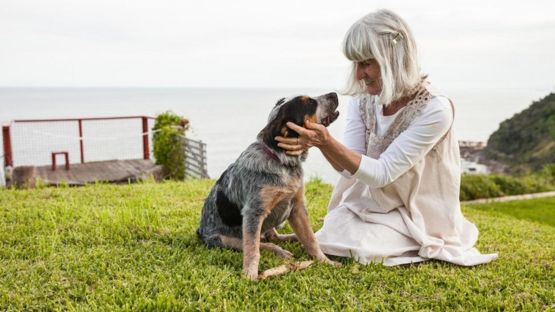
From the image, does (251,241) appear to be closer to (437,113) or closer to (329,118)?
(329,118)

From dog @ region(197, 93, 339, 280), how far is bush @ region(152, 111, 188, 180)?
39.7 ft

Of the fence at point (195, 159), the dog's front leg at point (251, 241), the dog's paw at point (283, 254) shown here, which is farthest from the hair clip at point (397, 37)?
the fence at point (195, 159)

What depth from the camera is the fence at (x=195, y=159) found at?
14984 mm

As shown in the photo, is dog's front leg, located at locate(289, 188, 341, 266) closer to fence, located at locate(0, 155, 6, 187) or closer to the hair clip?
the hair clip

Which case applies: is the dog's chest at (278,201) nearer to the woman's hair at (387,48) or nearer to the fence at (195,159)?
the woman's hair at (387,48)

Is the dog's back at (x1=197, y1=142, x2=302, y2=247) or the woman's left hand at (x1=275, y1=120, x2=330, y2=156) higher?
the woman's left hand at (x1=275, y1=120, x2=330, y2=156)

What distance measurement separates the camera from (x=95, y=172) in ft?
50.9

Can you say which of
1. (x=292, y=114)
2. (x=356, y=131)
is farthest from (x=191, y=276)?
(x=356, y=131)

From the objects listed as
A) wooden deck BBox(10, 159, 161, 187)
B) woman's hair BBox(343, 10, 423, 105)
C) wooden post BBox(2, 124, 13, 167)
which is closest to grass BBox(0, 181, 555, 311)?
woman's hair BBox(343, 10, 423, 105)

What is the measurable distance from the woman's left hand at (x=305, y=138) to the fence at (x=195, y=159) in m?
11.2

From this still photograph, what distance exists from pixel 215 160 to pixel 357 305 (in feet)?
106

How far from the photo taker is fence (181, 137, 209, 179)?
49.2ft

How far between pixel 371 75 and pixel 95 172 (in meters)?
13.2

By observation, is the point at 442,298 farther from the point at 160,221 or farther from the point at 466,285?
the point at 160,221
